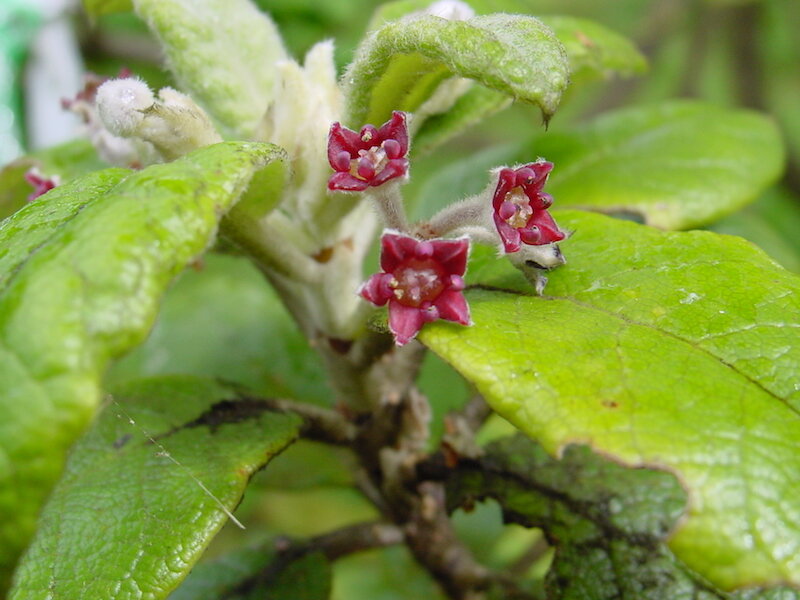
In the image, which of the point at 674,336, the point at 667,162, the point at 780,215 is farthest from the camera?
the point at 780,215

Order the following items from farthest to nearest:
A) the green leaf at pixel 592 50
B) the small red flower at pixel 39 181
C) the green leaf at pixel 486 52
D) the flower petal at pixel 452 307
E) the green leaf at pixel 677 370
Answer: the green leaf at pixel 592 50 < the small red flower at pixel 39 181 < the flower petal at pixel 452 307 < the green leaf at pixel 486 52 < the green leaf at pixel 677 370

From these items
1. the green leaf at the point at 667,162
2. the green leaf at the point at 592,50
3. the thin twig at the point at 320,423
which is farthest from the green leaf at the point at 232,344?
the green leaf at the point at 592,50

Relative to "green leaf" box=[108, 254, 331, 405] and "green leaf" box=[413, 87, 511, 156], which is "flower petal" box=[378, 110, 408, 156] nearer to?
"green leaf" box=[413, 87, 511, 156]

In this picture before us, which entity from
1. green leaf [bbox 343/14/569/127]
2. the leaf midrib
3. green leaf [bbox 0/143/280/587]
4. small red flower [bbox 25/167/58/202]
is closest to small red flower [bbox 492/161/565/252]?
the leaf midrib

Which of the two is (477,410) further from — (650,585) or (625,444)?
(625,444)

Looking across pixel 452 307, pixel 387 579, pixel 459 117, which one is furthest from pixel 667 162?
pixel 387 579

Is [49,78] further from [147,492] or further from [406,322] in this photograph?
[406,322]

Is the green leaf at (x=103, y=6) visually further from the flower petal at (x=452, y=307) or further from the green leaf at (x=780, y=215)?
the green leaf at (x=780, y=215)
